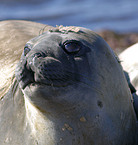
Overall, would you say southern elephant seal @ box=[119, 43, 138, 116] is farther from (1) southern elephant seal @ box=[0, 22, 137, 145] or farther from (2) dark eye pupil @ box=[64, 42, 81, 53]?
(2) dark eye pupil @ box=[64, 42, 81, 53]

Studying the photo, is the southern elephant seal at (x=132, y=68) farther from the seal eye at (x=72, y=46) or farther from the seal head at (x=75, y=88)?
the seal eye at (x=72, y=46)

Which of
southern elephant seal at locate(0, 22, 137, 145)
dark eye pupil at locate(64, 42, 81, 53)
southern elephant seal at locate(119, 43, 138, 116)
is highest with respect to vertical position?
dark eye pupil at locate(64, 42, 81, 53)

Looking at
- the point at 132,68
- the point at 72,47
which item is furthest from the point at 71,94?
the point at 132,68

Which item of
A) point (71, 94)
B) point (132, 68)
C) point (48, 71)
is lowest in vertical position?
point (132, 68)

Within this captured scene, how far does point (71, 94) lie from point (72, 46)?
1.22 feet

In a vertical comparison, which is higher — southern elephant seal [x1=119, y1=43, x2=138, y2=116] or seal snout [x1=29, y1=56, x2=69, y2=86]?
seal snout [x1=29, y1=56, x2=69, y2=86]

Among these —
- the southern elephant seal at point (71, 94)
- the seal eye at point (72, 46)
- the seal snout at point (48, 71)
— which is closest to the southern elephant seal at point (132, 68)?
the southern elephant seal at point (71, 94)

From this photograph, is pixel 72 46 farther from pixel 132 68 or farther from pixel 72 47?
pixel 132 68

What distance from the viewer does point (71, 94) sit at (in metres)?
2.00

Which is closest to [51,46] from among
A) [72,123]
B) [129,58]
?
[72,123]

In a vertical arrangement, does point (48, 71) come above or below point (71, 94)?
above

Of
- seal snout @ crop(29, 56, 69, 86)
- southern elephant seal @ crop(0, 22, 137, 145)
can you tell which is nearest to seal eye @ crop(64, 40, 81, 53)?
southern elephant seal @ crop(0, 22, 137, 145)

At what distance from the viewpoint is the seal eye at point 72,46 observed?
2.10 metres

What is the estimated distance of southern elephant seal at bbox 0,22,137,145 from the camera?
1954mm
